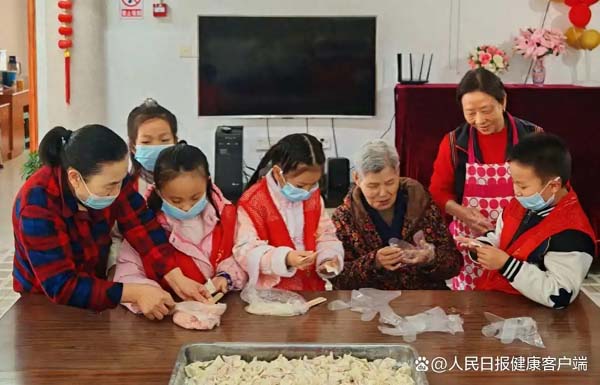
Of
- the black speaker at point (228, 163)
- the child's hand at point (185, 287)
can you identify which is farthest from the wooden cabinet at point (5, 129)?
the child's hand at point (185, 287)

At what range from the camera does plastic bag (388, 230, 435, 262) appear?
2139mm

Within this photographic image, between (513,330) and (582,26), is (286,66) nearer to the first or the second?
(582,26)

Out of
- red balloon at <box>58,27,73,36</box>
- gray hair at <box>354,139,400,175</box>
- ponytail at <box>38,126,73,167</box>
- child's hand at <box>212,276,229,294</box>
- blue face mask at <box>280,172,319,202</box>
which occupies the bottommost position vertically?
child's hand at <box>212,276,229,294</box>

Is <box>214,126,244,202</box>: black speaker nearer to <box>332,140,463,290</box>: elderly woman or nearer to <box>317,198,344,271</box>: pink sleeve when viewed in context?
<box>332,140,463,290</box>: elderly woman

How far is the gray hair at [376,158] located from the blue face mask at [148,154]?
56cm

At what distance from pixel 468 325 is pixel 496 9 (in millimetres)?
4390

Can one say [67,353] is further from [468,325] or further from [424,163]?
[424,163]

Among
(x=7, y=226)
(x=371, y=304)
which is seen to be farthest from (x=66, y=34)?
(x=371, y=304)

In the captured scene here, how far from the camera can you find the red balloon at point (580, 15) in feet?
17.7

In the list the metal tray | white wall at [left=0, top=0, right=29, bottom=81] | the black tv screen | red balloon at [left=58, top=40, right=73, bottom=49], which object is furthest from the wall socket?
white wall at [left=0, top=0, right=29, bottom=81]

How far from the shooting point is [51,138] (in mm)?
1724

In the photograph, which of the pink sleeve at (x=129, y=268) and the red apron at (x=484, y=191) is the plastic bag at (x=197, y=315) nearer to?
the pink sleeve at (x=129, y=268)

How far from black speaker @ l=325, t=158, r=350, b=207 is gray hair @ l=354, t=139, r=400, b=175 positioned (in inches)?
125

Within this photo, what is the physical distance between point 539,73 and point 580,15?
1.65ft
